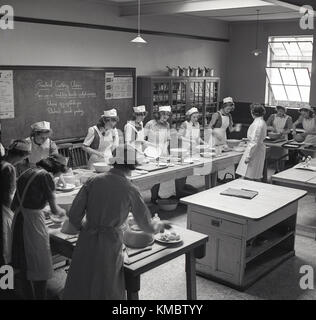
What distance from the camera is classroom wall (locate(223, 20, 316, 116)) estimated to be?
11586mm

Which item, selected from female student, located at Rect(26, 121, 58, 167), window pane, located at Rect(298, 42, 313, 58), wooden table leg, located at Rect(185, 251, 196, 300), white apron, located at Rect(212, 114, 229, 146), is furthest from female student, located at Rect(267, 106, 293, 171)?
wooden table leg, located at Rect(185, 251, 196, 300)

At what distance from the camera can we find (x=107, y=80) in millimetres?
8703

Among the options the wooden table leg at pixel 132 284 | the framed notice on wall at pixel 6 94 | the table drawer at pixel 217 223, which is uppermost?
the framed notice on wall at pixel 6 94

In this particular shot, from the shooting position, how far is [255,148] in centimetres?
709

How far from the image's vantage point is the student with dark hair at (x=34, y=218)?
11.7 ft

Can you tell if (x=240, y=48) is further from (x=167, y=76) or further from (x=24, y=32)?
(x=24, y=32)

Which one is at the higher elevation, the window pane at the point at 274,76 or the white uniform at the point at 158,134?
the window pane at the point at 274,76

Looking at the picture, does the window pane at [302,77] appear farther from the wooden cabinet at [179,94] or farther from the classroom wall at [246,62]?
the wooden cabinet at [179,94]

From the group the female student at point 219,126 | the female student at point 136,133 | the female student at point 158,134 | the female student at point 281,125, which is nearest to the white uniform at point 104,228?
the female student at point 136,133

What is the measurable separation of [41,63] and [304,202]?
5223mm

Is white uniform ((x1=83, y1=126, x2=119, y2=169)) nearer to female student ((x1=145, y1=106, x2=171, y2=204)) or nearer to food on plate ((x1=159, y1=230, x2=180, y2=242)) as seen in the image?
female student ((x1=145, y1=106, x2=171, y2=204))

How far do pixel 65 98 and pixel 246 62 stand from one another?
6007mm

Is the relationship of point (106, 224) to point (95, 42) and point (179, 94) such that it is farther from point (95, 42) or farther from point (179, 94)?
point (179, 94)

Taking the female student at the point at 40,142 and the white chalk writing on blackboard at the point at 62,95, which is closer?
the female student at the point at 40,142
